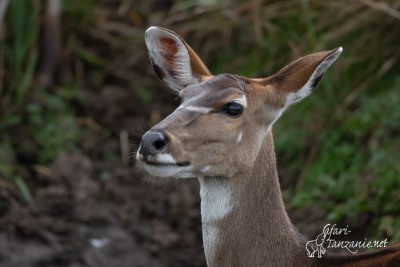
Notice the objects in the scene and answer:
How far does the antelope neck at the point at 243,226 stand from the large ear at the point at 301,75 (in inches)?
16.1

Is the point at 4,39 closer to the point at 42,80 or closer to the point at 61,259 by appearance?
the point at 42,80

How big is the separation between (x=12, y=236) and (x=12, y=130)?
1.34 metres

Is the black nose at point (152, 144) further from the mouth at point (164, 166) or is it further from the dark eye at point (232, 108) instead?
the dark eye at point (232, 108)

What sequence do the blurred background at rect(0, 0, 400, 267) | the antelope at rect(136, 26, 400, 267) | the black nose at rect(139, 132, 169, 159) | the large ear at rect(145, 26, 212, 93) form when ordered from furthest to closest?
the blurred background at rect(0, 0, 400, 267)
the large ear at rect(145, 26, 212, 93)
the antelope at rect(136, 26, 400, 267)
the black nose at rect(139, 132, 169, 159)

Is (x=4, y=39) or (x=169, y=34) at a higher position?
(x=4, y=39)

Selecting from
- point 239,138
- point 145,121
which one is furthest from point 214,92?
point 145,121

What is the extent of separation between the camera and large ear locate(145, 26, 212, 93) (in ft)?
16.5

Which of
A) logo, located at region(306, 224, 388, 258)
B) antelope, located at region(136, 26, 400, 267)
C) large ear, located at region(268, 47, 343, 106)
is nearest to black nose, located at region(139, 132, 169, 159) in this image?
antelope, located at region(136, 26, 400, 267)

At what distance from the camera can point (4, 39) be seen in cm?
856

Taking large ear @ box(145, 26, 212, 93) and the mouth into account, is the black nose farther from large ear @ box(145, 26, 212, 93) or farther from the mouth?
→ large ear @ box(145, 26, 212, 93)

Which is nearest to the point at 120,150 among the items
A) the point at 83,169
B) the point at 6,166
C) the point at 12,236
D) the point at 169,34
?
the point at 83,169

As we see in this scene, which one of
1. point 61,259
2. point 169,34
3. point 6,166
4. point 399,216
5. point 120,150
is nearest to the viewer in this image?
point 169,34

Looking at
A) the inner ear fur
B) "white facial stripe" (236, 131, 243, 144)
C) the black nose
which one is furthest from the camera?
the inner ear fur

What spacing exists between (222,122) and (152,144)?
18.0 inches
